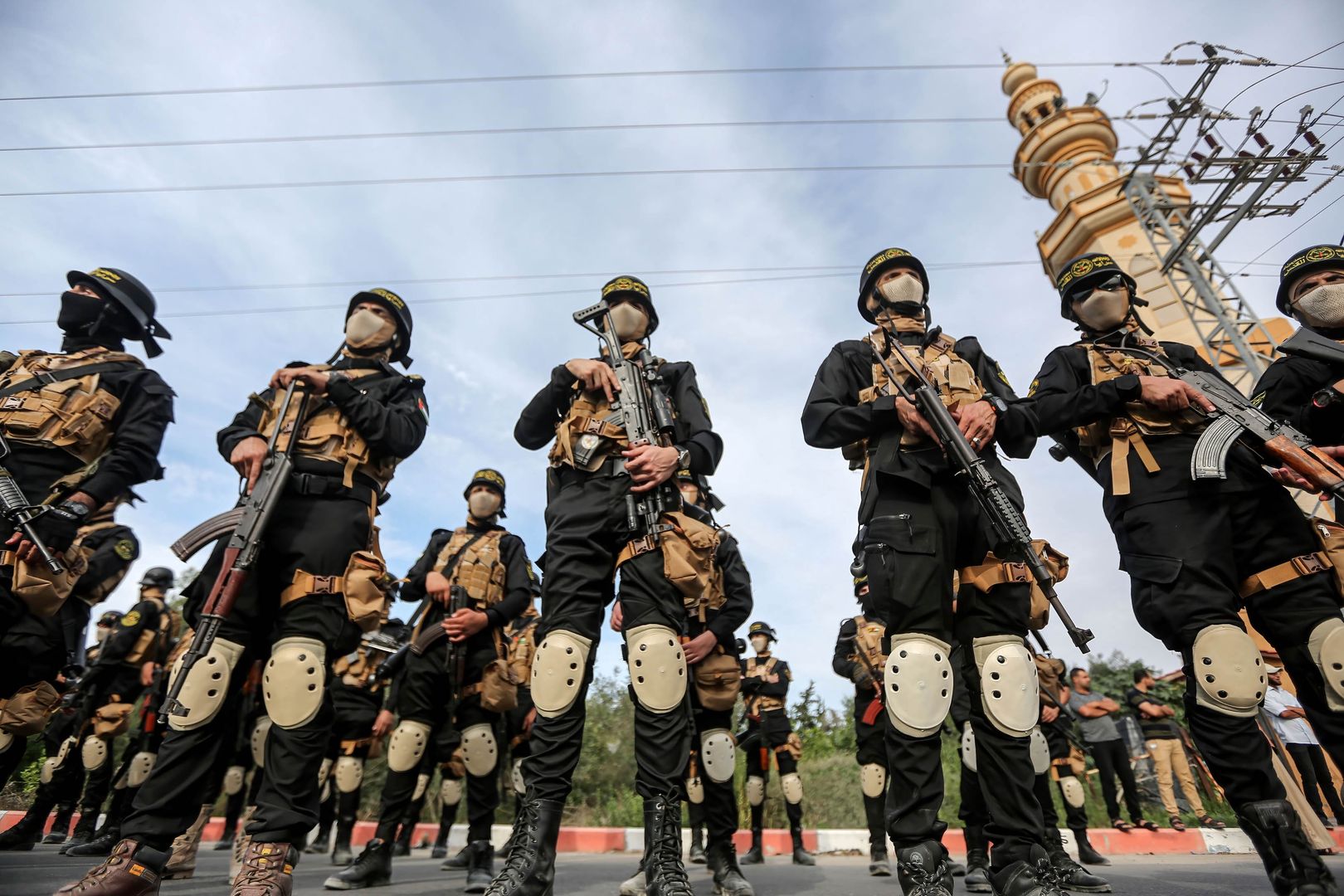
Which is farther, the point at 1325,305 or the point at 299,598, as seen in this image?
the point at 1325,305

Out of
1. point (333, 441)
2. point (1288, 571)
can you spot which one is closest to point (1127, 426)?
point (1288, 571)

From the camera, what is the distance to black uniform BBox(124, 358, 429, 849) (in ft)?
8.50

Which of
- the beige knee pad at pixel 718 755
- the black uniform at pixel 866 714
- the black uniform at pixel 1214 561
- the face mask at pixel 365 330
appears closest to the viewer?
the black uniform at pixel 1214 561

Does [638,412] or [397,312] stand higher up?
[397,312]

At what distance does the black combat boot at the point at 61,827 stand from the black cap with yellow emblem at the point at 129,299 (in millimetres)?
5010

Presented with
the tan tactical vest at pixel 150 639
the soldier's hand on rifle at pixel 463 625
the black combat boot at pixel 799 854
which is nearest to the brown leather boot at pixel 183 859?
the soldier's hand on rifle at pixel 463 625

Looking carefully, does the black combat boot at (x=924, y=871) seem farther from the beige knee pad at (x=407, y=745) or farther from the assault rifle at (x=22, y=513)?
the assault rifle at (x=22, y=513)

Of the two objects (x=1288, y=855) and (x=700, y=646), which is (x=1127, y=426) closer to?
(x=1288, y=855)

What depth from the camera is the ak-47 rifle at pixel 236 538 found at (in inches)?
106

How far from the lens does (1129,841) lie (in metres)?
7.29

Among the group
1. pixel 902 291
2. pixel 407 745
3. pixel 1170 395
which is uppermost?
pixel 902 291

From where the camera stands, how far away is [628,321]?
12.8ft

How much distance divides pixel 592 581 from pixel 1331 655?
8.77 feet

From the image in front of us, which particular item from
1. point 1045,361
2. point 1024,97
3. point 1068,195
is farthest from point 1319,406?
point 1024,97
